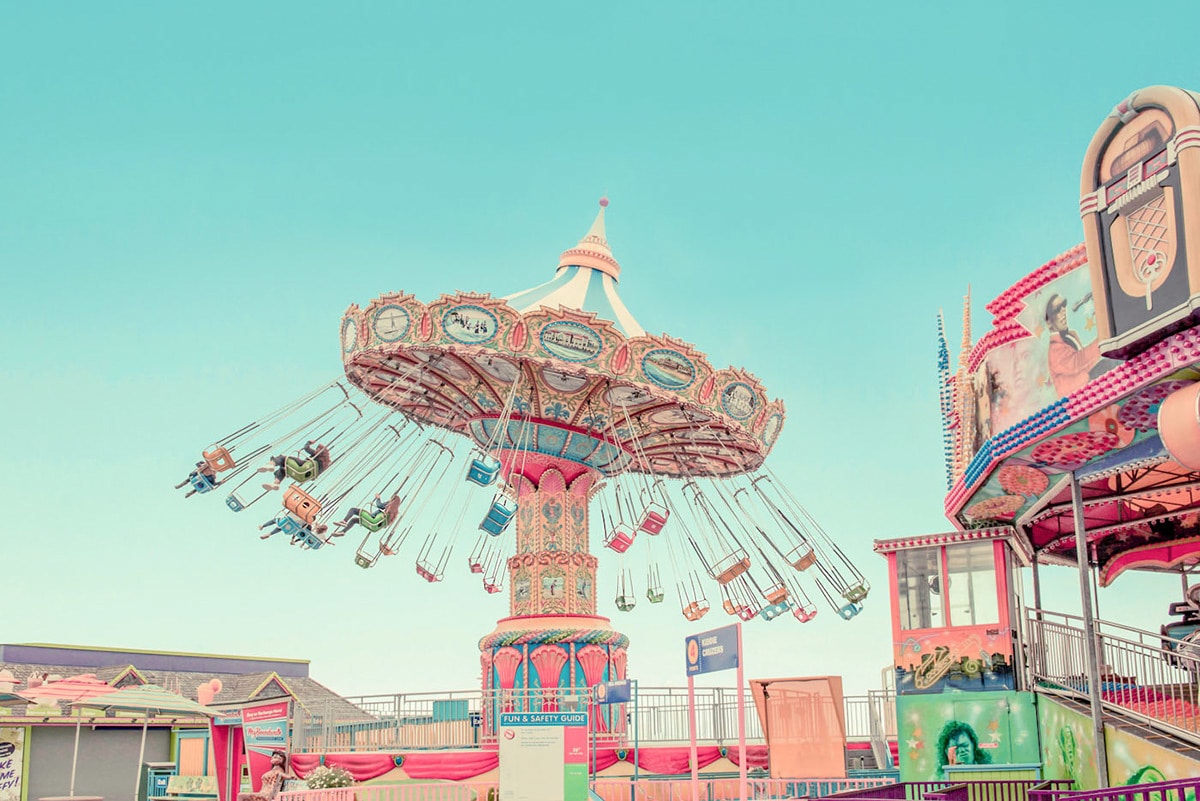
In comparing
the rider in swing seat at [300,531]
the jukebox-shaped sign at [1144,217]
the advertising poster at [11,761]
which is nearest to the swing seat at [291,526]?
the rider in swing seat at [300,531]

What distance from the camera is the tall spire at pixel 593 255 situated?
27.5 meters

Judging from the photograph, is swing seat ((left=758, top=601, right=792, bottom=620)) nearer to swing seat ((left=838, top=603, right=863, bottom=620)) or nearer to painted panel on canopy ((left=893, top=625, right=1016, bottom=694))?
swing seat ((left=838, top=603, right=863, bottom=620))

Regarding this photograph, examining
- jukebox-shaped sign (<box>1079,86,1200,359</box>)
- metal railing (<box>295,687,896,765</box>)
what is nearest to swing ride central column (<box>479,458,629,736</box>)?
metal railing (<box>295,687,896,765</box>)

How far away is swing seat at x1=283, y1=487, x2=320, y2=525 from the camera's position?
21.6 m

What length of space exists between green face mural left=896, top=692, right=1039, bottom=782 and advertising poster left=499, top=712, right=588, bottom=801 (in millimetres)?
4459

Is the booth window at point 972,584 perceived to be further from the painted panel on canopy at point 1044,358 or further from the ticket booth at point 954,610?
the painted panel on canopy at point 1044,358

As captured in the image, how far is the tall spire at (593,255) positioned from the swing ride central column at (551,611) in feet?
17.0

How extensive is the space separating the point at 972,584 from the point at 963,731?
1.95 metres

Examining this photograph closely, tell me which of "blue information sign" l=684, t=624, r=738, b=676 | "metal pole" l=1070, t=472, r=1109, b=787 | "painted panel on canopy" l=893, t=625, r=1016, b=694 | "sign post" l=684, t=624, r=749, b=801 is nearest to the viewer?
"sign post" l=684, t=624, r=749, b=801

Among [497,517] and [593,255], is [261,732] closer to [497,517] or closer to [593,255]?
[497,517]

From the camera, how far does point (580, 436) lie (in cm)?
2533

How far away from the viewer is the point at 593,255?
1088 inches

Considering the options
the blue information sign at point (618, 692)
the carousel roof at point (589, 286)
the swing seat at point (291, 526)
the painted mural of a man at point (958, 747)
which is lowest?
the painted mural of a man at point (958, 747)

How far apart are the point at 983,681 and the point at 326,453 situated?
13.9 meters
